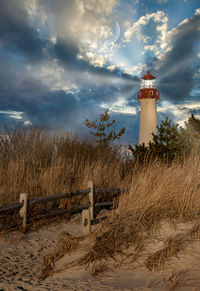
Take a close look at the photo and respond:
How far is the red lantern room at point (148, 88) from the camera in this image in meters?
24.7

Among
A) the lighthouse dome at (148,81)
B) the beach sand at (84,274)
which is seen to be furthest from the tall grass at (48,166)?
the lighthouse dome at (148,81)

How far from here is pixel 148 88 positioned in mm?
24953

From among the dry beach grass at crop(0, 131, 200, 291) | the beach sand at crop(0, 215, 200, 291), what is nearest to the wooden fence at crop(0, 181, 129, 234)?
the dry beach grass at crop(0, 131, 200, 291)

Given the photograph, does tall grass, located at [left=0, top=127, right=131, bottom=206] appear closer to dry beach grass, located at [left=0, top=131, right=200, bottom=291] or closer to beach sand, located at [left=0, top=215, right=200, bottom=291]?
dry beach grass, located at [left=0, top=131, right=200, bottom=291]

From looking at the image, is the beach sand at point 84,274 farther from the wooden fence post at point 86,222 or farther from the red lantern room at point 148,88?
the red lantern room at point 148,88

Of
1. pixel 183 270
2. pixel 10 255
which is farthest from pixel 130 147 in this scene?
pixel 183 270

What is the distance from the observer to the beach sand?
3354mm

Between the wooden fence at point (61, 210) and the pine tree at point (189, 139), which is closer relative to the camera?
the wooden fence at point (61, 210)

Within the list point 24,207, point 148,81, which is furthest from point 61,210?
point 148,81

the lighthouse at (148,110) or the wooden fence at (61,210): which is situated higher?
the lighthouse at (148,110)

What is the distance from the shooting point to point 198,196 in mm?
5551

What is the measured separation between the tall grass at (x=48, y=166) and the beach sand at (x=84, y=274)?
7.62ft

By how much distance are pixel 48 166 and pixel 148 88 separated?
18.1m

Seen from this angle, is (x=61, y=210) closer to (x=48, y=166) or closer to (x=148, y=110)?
(x=48, y=166)
